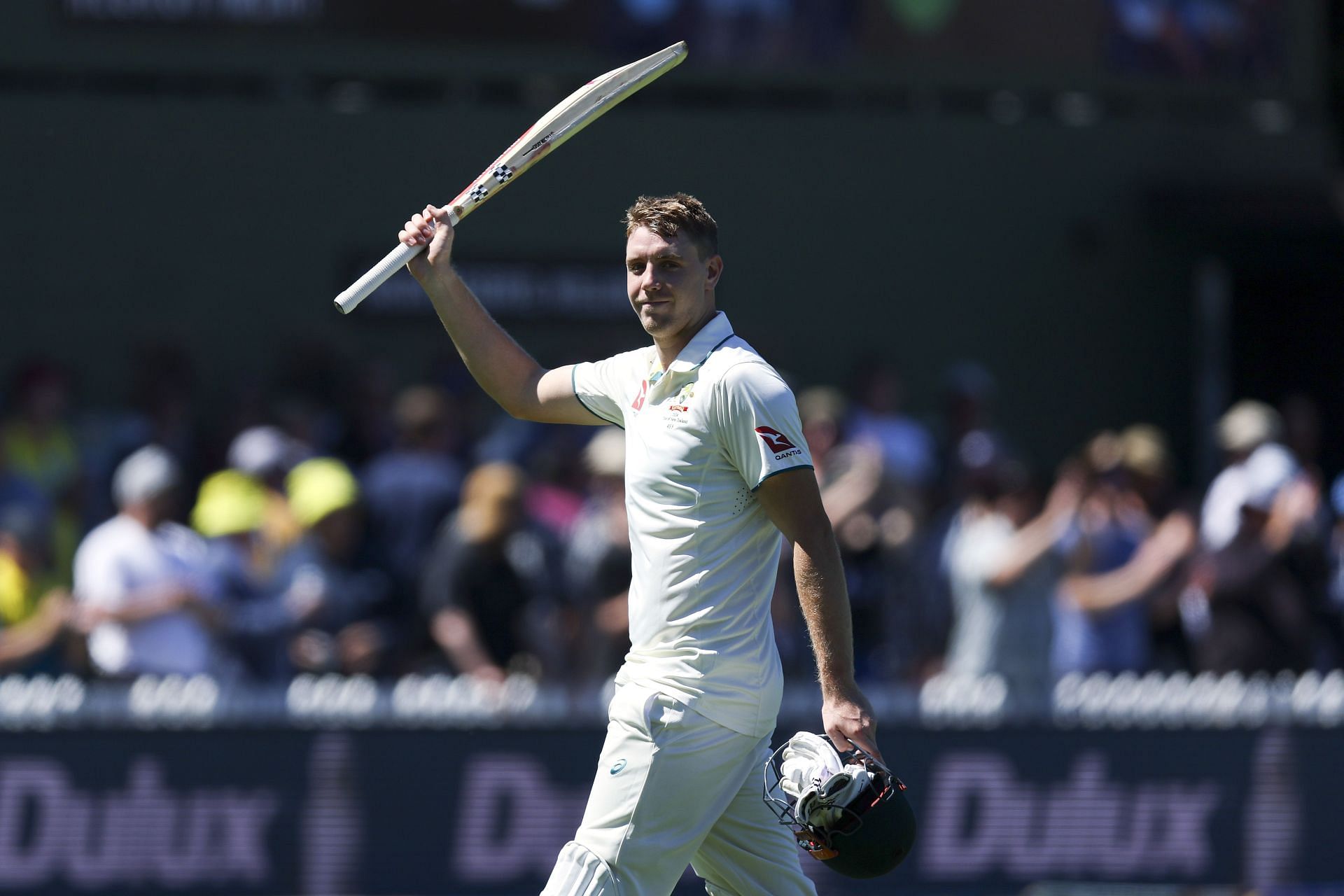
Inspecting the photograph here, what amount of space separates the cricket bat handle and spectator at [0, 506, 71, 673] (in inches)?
163

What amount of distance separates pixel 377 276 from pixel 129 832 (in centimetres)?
381

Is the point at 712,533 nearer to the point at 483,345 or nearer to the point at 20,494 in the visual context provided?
the point at 483,345

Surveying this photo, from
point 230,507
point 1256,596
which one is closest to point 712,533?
point 230,507

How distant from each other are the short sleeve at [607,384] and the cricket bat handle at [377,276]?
48cm

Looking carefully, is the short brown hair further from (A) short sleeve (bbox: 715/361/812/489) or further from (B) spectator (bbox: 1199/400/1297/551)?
(B) spectator (bbox: 1199/400/1297/551)

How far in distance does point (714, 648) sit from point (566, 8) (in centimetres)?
915

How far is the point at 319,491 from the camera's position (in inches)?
369

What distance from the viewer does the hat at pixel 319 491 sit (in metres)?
9.33

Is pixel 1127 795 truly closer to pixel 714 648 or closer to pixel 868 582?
pixel 868 582

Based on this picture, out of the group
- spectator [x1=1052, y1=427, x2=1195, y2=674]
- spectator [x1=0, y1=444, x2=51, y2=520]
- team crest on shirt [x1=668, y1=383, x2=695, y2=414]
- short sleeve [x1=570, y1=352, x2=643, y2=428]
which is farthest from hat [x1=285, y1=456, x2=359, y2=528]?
team crest on shirt [x1=668, y1=383, x2=695, y2=414]

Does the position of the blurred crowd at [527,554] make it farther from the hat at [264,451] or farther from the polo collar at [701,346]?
the polo collar at [701,346]

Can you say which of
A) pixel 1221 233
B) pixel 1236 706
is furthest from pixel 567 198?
pixel 1236 706

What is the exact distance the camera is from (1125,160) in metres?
14.9

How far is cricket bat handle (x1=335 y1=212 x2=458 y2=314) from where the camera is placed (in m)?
4.80
